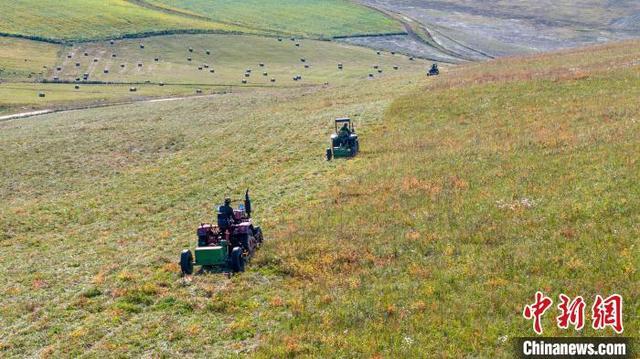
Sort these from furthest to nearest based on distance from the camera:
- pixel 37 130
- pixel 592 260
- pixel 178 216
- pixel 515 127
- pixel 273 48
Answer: pixel 273 48 → pixel 37 130 → pixel 515 127 → pixel 178 216 → pixel 592 260

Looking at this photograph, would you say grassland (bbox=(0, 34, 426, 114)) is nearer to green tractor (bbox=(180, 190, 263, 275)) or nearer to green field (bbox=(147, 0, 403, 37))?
green field (bbox=(147, 0, 403, 37))

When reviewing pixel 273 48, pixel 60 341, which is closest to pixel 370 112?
pixel 60 341

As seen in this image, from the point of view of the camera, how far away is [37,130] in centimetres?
5550

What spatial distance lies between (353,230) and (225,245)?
4.80 meters

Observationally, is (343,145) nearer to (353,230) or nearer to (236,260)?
(353,230)

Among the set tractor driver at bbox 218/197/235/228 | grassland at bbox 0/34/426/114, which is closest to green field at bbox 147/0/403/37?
grassland at bbox 0/34/426/114

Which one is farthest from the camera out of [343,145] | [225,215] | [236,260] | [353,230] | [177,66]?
[177,66]

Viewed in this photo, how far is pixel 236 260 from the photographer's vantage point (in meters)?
19.4

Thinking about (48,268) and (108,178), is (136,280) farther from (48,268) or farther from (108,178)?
(108,178)

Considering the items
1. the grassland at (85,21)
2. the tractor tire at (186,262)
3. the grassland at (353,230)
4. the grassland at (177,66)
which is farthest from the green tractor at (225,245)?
the grassland at (85,21)

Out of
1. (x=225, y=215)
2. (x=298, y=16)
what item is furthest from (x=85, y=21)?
(x=225, y=215)

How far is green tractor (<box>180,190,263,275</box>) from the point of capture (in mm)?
19719

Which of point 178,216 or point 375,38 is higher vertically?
point 375,38

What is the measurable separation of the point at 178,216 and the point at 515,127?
20.1 meters
